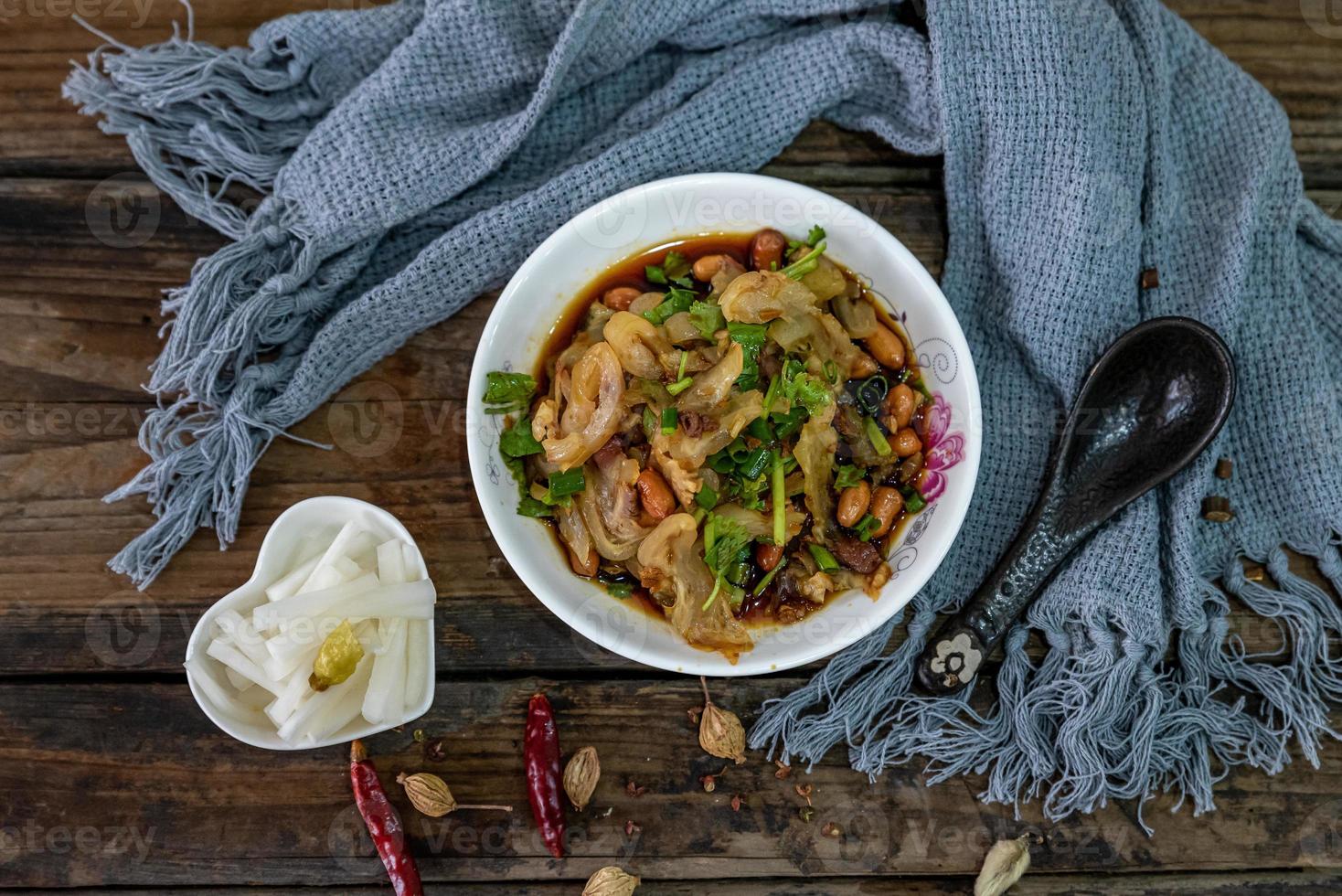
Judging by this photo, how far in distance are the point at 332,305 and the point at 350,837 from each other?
1500 mm

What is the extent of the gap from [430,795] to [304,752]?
41 centimetres

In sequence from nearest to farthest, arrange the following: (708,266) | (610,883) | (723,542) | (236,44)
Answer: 1. (723,542)
2. (708,266)
3. (610,883)
4. (236,44)

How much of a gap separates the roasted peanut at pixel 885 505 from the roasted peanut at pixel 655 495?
542mm

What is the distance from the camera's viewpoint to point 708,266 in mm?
2307

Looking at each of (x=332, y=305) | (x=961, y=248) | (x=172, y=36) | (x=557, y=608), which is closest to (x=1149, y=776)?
(x=961, y=248)

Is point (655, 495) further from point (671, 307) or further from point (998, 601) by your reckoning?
point (998, 601)

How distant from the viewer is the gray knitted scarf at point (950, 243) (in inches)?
96.1

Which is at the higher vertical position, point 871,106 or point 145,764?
point 871,106

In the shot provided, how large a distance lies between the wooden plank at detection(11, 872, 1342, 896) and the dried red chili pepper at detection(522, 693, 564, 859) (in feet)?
0.60

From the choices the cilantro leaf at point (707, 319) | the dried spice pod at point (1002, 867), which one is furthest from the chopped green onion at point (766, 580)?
the dried spice pod at point (1002, 867)

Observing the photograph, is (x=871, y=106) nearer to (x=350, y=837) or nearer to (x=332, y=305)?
(x=332, y=305)

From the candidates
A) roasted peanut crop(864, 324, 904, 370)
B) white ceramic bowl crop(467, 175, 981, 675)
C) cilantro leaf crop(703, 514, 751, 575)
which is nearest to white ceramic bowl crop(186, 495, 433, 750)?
white ceramic bowl crop(467, 175, 981, 675)

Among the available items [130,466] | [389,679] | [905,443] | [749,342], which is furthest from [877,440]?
[130,466]

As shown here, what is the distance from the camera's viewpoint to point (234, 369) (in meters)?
2.53
